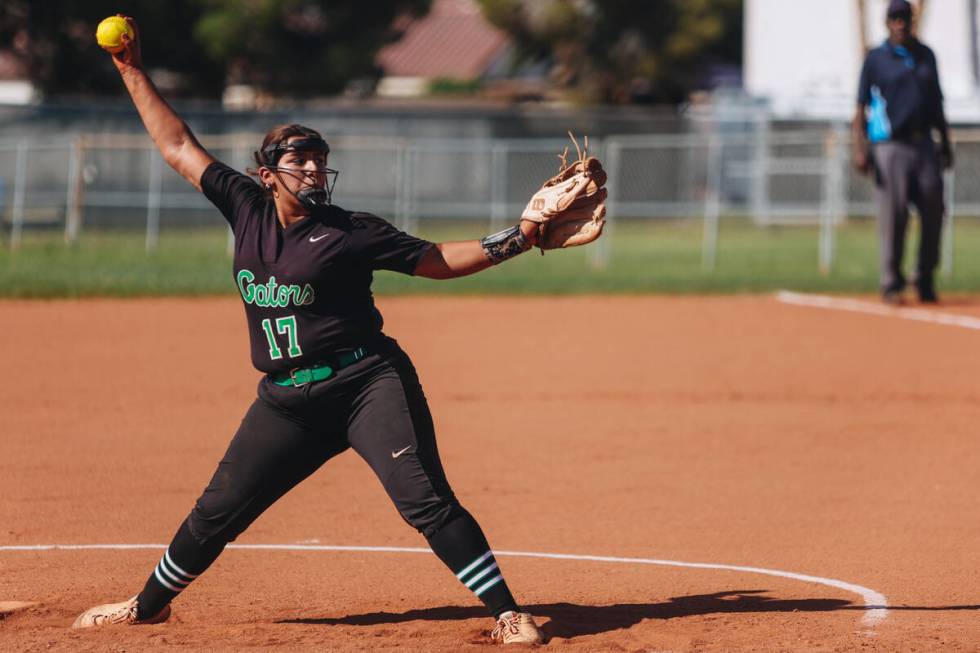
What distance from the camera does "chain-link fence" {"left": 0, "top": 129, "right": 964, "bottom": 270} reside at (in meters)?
26.4

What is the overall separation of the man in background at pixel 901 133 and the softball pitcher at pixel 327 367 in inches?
399

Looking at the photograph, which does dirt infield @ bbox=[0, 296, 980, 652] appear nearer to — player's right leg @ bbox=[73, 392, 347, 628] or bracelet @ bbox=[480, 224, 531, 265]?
player's right leg @ bbox=[73, 392, 347, 628]

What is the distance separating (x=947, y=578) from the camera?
6.86m

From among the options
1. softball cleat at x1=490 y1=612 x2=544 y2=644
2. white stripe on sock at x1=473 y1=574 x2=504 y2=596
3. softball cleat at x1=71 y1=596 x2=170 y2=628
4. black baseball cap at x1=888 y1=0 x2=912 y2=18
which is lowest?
softball cleat at x1=71 y1=596 x2=170 y2=628

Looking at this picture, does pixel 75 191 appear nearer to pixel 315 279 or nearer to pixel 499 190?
pixel 499 190

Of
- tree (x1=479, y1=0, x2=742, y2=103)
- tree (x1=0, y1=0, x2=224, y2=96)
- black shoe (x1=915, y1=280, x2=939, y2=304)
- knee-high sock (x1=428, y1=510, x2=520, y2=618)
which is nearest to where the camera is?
knee-high sock (x1=428, y1=510, x2=520, y2=618)

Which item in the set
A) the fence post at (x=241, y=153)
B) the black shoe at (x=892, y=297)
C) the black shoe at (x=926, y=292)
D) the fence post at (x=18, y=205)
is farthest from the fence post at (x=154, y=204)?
the black shoe at (x=926, y=292)

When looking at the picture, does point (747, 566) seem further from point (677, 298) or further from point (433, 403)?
point (677, 298)

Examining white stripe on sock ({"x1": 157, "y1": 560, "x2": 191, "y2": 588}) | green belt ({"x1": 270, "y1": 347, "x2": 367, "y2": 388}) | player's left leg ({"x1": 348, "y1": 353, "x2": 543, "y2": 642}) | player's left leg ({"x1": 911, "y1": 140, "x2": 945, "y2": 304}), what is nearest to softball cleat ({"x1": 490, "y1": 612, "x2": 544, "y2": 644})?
player's left leg ({"x1": 348, "y1": 353, "x2": 543, "y2": 642})

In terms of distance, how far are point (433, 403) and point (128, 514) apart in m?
3.90

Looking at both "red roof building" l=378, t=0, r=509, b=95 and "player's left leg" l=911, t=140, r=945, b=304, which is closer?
"player's left leg" l=911, t=140, r=945, b=304

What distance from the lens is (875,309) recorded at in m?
16.0

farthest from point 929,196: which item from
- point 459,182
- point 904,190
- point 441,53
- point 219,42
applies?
point 441,53

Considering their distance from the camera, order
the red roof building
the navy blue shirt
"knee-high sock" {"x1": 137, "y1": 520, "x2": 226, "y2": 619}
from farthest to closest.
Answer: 1. the red roof building
2. the navy blue shirt
3. "knee-high sock" {"x1": 137, "y1": 520, "x2": 226, "y2": 619}
